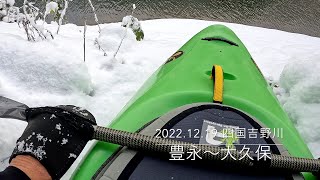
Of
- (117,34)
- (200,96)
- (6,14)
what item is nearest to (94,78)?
(117,34)

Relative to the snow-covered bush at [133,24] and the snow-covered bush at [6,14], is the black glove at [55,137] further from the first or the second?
the snow-covered bush at [6,14]

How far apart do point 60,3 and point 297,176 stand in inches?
104

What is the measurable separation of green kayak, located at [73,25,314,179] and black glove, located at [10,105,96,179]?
99 mm

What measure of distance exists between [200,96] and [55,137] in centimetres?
60

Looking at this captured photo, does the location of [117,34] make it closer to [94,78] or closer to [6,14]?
[94,78]

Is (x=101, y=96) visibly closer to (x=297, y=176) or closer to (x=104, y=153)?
(x=104, y=153)

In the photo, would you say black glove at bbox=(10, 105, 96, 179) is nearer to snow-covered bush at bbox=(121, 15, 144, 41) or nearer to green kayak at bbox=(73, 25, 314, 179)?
green kayak at bbox=(73, 25, 314, 179)

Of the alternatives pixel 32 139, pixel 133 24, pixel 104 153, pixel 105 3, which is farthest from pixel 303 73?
A: pixel 105 3

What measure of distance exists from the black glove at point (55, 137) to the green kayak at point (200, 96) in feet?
0.33

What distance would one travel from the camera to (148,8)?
5.42 meters

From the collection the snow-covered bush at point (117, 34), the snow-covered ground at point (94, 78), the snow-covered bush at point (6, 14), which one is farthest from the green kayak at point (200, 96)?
the snow-covered bush at point (6, 14)

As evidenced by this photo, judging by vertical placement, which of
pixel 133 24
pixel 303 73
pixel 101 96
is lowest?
pixel 101 96

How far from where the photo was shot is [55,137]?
3.42 feet

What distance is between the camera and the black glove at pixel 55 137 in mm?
993
